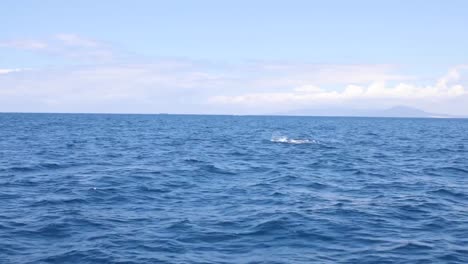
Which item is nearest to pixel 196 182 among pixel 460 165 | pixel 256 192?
pixel 256 192

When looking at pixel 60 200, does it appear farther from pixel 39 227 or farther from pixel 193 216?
pixel 193 216

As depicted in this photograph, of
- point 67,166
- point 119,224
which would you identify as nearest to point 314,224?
point 119,224

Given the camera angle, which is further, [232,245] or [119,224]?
[119,224]

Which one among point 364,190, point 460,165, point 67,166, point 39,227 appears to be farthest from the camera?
point 460,165

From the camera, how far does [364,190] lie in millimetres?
21641

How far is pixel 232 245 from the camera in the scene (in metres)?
13.3

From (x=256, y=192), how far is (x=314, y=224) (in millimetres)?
6016

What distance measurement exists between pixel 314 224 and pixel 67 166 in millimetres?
18450

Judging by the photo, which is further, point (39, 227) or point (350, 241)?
point (39, 227)

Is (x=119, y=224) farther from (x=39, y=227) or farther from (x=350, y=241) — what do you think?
(x=350, y=241)

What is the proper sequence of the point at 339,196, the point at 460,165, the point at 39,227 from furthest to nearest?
the point at 460,165 → the point at 339,196 → the point at 39,227

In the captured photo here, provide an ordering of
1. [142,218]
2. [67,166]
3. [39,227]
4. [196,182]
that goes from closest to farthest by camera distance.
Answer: [39,227] < [142,218] < [196,182] < [67,166]

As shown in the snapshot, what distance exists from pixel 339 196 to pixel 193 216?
7.14 metres

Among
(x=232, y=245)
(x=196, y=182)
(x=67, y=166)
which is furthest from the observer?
(x=67, y=166)
